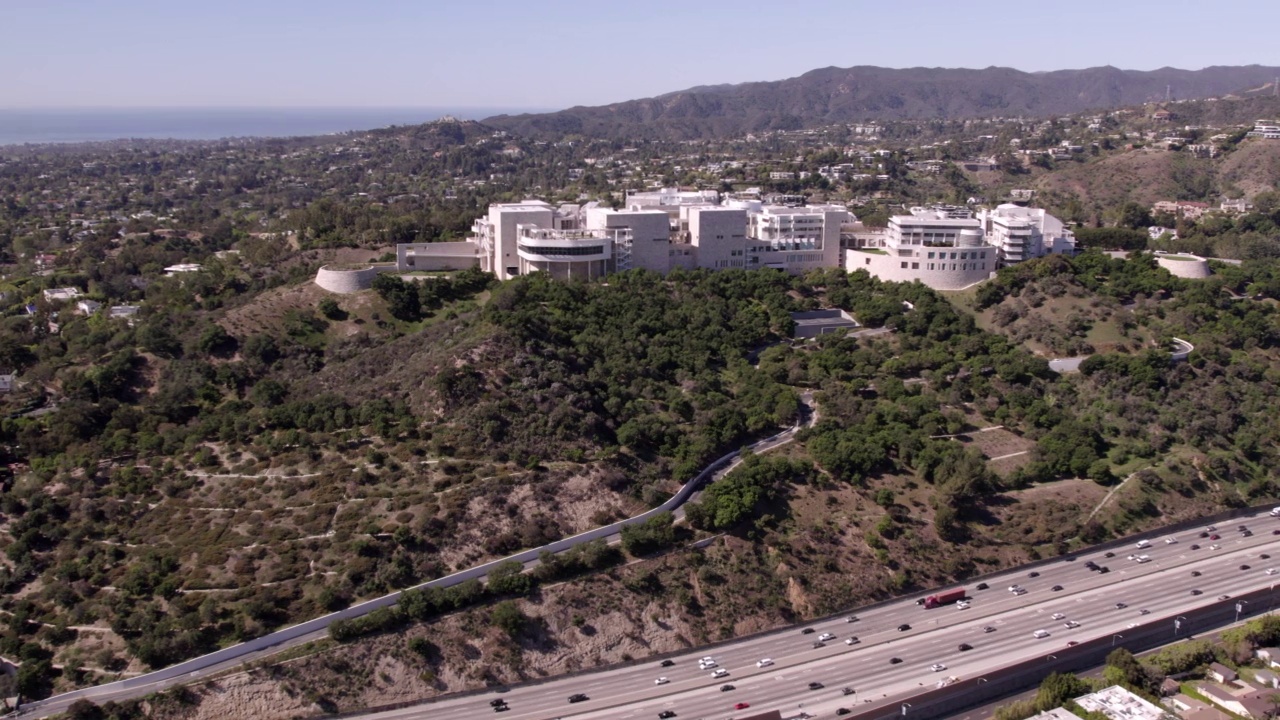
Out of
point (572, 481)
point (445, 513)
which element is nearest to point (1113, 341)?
point (572, 481)

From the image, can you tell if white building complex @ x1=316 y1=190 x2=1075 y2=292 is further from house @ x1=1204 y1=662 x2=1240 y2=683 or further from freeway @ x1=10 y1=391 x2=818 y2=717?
house @ x1=1204 y1=662 x2=1240 y2=683

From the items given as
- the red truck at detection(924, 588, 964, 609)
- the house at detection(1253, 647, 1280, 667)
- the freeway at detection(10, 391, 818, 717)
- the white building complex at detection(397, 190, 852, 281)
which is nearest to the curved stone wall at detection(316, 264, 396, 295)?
the white building complex at detection(397, 190, 852, 281)

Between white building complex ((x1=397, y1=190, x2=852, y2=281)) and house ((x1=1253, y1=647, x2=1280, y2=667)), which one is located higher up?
white building complex ((x1=397, y1=190, x2=852, y2=281))

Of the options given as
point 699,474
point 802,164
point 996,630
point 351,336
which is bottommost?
Result: point 996,630

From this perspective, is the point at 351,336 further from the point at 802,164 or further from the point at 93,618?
the point at 802,164

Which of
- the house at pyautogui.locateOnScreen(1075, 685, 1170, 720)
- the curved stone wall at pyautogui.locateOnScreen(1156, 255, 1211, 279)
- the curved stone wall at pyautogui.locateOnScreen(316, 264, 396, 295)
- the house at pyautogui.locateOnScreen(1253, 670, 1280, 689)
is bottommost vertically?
the house at pyautogui.locateOnScreen(1253, 670, 1280, 689)

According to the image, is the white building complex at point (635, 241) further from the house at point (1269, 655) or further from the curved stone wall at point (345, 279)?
the house at point (1269, 655)
